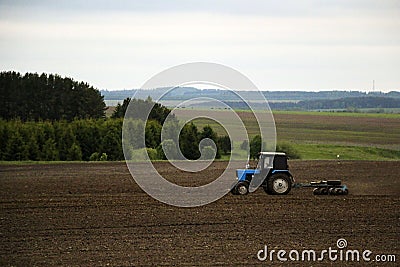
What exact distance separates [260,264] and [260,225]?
3.11m

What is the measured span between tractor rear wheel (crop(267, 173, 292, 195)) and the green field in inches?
450

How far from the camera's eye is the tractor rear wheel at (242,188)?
59.3ft

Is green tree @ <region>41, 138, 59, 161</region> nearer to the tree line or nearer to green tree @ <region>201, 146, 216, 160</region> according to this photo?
Answer: the tree line

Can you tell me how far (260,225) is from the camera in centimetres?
1460

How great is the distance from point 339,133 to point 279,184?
30.6m

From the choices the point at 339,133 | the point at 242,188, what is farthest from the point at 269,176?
the point at 339,133

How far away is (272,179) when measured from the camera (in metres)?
17.9

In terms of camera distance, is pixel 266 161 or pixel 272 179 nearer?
pixel 266 161

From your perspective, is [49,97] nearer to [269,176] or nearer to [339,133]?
[339,133]

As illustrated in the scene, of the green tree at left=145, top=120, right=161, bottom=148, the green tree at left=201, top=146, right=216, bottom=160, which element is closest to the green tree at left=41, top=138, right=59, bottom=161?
the green tree at left=145, top=120, right=161, bottom=148

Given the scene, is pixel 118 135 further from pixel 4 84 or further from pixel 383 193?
pixel 383 193

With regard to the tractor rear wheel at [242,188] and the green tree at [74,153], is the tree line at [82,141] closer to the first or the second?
the green tree at [74,153]

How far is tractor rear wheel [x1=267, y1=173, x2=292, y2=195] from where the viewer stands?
704 inches

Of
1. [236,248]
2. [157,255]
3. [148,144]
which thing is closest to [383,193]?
[236,248]
